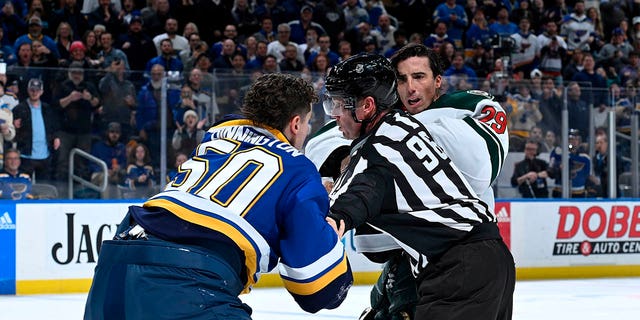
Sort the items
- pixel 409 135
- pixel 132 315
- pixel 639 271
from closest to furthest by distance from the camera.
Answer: pixel 132 315 < pixel 409 135 < pixel 639 271

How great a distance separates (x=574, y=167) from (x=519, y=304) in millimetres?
2902

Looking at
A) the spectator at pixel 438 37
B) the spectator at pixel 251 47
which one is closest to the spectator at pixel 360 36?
the spectator at pixel 438 37

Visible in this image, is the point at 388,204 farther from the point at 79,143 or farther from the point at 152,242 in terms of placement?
the point at 79,143

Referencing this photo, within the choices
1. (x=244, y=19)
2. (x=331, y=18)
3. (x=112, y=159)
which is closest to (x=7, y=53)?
(x=112, y=159)

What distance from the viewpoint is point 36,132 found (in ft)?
27.9

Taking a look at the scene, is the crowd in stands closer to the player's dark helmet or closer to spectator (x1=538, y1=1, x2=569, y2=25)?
spectator (x1=538, y1=1, x2=569, y2=25)

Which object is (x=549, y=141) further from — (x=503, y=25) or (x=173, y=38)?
(x=503, y=25)

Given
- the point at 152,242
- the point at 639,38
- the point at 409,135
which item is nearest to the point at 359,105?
the point at 409,135

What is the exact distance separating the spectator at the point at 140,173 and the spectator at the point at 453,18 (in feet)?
20.4

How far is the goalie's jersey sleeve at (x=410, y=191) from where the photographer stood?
2.96m

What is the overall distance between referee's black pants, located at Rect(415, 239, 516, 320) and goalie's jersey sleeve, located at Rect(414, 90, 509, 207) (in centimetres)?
25

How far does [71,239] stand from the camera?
28.2 ft

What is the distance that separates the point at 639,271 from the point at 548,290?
7.09 ft

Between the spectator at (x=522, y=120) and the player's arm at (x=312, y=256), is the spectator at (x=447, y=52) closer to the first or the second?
the spectator at (x=522, y=120)
